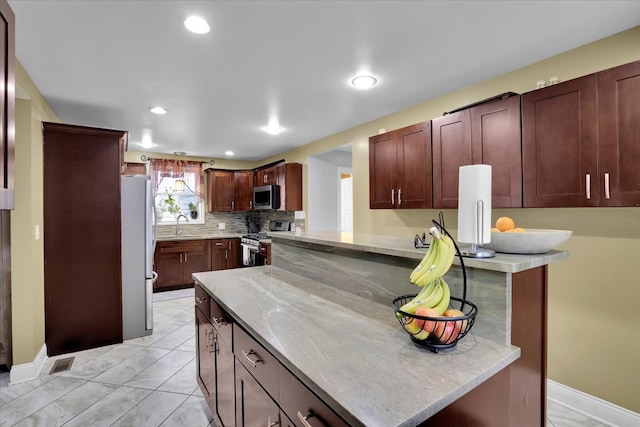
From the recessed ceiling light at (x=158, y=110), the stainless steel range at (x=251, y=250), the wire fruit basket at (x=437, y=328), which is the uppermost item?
the recessed ceiling light at (x=158, y=110)

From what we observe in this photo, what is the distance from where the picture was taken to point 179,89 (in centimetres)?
279

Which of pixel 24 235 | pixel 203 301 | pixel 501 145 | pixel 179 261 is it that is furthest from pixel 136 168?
pixel 501 145

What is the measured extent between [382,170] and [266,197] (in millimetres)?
2937

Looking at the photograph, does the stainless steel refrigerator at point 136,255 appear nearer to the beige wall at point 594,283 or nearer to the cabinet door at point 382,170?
the cabinet door at point 382,170

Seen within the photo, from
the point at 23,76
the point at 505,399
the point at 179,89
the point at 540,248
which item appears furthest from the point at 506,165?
the point at 23,76

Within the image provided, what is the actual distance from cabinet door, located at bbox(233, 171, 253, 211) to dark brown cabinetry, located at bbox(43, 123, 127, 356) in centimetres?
301

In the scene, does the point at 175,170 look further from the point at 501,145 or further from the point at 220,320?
the point at 501,145

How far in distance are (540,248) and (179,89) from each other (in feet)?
9.51

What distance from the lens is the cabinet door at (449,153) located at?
7.95 feet

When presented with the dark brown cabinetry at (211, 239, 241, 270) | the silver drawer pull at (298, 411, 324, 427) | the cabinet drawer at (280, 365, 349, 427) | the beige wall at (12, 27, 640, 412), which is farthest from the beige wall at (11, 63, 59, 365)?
the dark brown cabinetry at (211, 239, 241, 270)

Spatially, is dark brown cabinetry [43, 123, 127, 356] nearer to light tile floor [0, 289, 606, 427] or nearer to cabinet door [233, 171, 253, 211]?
light tile floor [0, 289, 606, 427]

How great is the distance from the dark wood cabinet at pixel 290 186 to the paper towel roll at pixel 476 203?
412 centimetres

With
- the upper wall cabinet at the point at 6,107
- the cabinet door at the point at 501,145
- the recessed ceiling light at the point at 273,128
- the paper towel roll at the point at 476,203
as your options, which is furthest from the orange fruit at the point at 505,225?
the recessed ceiling light at the point at 273,128

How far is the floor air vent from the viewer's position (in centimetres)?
264
